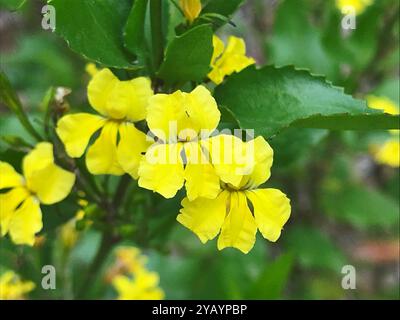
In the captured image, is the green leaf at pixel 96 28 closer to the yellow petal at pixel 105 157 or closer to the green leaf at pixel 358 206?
the yellow petal at pixel 105 157

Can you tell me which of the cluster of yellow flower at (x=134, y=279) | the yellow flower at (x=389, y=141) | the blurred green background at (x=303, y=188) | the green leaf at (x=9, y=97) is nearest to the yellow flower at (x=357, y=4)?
the blurred green background at (x=303, y=188)

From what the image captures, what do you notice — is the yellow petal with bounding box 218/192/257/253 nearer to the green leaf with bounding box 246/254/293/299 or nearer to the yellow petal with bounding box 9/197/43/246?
the yellow petal with bounding box 9/197/43/246

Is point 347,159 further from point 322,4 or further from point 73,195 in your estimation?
point 73,195

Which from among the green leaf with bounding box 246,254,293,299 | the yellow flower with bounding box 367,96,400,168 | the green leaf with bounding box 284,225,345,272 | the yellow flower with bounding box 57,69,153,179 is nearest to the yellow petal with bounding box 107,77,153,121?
the yellow flower with bounding box 57,69,153,179

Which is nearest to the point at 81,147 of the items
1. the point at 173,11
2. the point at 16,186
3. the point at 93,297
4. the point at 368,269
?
the point at 16,186

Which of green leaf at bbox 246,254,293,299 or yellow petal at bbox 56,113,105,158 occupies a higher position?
yellow petal at bbox 56,113,105,158

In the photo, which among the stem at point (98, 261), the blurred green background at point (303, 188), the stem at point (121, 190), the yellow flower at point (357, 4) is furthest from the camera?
the yellow flower at point (357, 4)
